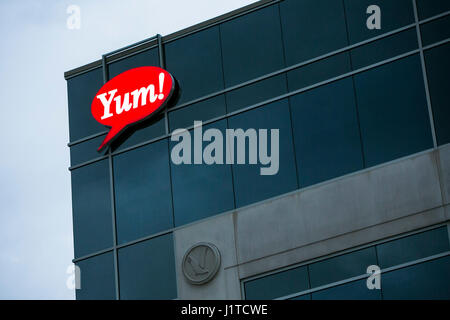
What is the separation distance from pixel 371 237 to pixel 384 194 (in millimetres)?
1010

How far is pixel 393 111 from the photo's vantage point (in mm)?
22812

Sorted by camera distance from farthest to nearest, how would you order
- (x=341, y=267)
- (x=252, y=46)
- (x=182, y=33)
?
1. (x=182, y=33)
2. (x=252, y=46)
3. (x=341, y=267)

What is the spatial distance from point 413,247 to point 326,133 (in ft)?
12.1

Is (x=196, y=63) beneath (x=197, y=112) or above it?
above

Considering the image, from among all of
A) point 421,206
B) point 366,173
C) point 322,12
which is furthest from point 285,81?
point 421,206

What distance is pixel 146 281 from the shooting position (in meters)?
24.4

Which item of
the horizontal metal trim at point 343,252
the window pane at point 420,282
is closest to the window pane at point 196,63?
the horizontal metal trim at point 343,252

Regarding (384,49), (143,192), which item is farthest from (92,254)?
(384,49)

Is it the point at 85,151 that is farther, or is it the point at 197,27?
the point at 85,151

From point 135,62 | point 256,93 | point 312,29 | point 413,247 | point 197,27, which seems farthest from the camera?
point 135,62

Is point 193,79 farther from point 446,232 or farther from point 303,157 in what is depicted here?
point 446,232

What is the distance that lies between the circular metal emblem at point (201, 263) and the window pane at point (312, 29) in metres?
5.10

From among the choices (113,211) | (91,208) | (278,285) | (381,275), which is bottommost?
(381,275)

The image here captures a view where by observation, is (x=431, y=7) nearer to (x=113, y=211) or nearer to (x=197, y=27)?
(x=197, y=27)
